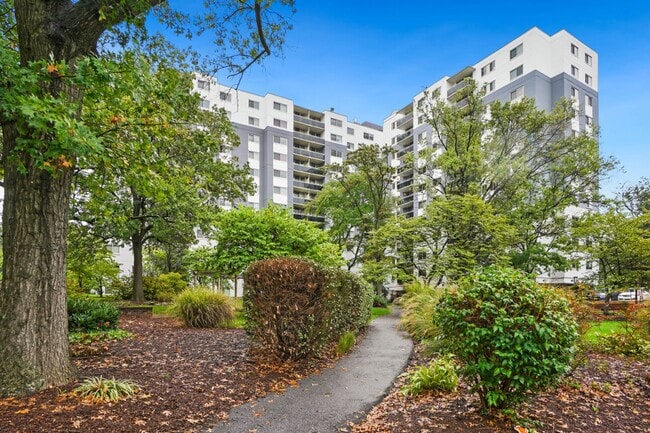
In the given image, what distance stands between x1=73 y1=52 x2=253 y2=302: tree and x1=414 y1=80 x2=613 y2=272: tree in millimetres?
12282

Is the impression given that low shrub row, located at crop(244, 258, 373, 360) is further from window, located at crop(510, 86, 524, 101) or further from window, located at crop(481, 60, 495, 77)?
window, located at crop(481, 60, 495, 77)

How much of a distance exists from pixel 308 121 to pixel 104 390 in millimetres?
50806

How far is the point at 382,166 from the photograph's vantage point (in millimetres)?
25453

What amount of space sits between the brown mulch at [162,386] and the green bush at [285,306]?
0.33m

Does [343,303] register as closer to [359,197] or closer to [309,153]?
[359,197]

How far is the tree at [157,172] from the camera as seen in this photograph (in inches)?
223

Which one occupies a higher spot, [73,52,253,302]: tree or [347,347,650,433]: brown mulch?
[73,52,253,302]: tree

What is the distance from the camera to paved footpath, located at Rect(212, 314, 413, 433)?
3982 mm

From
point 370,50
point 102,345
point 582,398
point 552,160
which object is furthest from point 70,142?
point 552,160

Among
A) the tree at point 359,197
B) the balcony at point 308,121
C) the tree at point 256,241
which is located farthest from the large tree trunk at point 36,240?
the balcony at point 308,121

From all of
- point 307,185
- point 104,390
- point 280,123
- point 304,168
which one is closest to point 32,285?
point 104,390

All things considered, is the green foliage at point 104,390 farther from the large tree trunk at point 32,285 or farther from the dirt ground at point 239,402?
the large tree trunk at point 32,285

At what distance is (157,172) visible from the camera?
666 cm

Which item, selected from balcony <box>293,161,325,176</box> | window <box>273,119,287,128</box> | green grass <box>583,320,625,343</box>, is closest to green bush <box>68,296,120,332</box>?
green grass <box>583,320,625,343</box>
